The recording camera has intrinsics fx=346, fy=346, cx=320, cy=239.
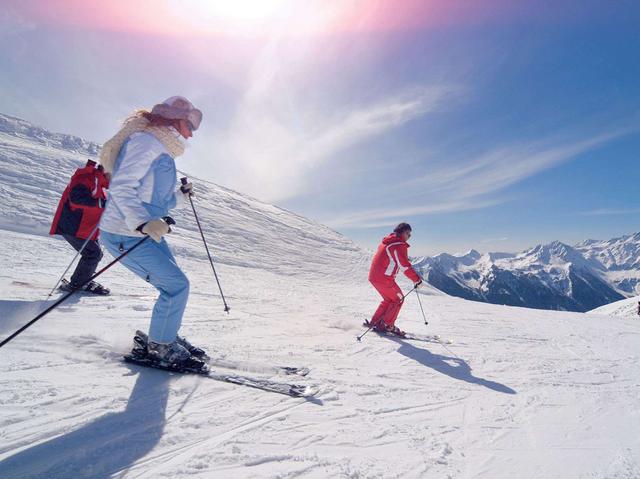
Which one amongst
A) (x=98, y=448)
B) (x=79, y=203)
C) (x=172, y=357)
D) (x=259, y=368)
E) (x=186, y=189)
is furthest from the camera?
(x=79, y=203)

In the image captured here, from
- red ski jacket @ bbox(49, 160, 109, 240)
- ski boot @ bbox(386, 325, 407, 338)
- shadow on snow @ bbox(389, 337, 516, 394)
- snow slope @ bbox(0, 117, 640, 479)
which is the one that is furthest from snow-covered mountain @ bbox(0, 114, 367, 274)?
shadow on snow @ bbox(389, 337, 516, 394)

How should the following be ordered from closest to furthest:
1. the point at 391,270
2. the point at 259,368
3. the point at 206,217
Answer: the point at 259,368 < the point at 391,270 < the point at 206,217

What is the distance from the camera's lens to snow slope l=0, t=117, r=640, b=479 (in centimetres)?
224

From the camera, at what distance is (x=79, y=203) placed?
6.29 meters

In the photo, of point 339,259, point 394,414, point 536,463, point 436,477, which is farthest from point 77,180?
point 339,259

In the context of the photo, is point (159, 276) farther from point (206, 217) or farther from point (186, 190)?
point (206, 217)

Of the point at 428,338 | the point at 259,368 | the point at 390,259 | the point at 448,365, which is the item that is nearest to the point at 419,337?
the point at 428,338

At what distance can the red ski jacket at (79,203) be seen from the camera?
6.27 metres

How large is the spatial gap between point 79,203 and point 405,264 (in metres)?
6.28

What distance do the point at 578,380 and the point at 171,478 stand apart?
504cm

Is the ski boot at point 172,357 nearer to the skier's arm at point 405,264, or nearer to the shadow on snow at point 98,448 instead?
the shadow on snow at point 98,448

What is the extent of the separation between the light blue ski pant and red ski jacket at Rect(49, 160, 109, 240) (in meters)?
3.31

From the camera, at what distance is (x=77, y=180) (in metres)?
6.27

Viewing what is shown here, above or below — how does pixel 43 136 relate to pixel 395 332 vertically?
above
